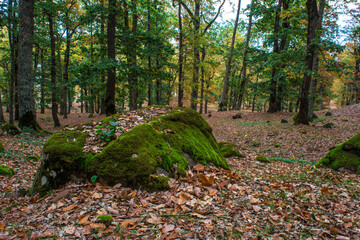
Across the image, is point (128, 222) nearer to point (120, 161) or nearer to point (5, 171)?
point (120, 161)

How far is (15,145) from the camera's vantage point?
6297 millimetres

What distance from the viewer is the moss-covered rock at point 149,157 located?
287cm

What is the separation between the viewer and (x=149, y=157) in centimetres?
307

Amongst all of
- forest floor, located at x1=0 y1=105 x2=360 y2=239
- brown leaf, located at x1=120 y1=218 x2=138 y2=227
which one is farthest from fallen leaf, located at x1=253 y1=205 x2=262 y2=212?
brown leaf, located at x1=120 y1=218 x2=138 y2=227

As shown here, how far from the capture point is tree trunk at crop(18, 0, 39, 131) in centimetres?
802

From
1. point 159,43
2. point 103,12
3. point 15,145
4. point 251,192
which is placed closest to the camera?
point 251,192

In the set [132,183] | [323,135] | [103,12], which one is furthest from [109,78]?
[323,135]

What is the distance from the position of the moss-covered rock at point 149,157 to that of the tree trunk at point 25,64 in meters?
7.28

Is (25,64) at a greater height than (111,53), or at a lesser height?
lesser

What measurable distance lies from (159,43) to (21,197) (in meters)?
7.88

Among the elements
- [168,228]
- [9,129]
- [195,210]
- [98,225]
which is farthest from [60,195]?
[9,129]

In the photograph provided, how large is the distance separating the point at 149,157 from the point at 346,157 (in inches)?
208

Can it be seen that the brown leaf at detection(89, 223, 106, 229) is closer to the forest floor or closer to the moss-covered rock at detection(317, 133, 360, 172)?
the forest floor

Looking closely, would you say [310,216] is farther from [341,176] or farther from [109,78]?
[109,78]
